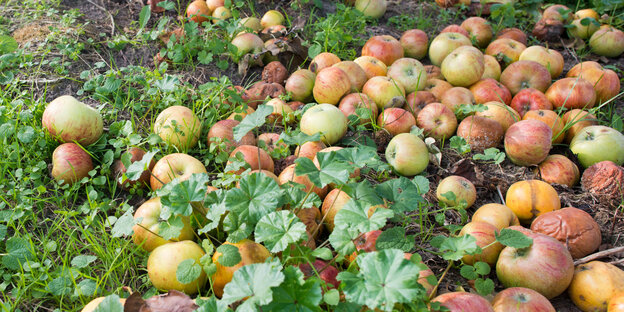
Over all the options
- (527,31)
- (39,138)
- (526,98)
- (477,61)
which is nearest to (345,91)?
(477,61)

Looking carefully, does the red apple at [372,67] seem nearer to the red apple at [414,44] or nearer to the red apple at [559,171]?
the red apple at [414,44]

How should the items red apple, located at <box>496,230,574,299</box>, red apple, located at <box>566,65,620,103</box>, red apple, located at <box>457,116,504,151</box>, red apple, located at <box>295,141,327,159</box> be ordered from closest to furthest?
red apple, located at <box>496,230,574,299</box> < red apple, located at <box>295,141,327,159</box> < red apple, located at <box>457,116,504,151</box> < red apple, located at <box>566,65,620,103</box>

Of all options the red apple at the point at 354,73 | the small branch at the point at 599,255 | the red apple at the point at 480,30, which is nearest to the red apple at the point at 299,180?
the red apple at the point at 354,73

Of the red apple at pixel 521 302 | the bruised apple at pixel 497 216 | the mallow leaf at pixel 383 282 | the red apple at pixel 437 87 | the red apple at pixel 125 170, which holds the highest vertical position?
the mallow leaf at pixel 383 282

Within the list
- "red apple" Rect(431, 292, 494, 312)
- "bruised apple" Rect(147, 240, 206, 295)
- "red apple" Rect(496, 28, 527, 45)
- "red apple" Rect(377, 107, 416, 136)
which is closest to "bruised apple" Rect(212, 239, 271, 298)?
"bruised apple" Rect(147, 240, 206, 295)

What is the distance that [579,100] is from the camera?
12.0 ft

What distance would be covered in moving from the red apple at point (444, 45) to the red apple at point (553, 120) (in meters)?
1.03

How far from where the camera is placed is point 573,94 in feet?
12.0

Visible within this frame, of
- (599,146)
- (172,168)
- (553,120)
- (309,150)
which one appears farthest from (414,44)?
(172,168)

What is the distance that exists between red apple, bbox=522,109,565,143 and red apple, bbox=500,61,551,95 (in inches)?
17.6

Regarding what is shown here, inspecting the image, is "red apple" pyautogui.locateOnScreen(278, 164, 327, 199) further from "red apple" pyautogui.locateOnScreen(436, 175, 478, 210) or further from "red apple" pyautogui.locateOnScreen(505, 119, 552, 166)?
"red apple" pyautogui.locateOnScreen(505, 119, 552, 166)

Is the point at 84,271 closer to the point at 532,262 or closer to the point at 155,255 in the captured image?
the point at 155,255

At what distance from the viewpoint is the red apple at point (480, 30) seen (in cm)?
467

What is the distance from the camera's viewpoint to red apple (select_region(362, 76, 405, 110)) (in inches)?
139
